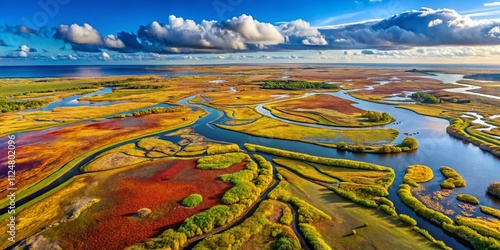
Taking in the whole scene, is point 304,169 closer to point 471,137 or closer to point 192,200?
point 192,200

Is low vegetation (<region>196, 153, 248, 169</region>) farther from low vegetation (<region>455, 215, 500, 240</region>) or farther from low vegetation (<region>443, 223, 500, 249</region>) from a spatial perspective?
low vegetation (<region>455, 215, 500, 240</region>)

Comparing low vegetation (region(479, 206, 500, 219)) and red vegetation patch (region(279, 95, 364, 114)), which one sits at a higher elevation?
red vegetation patch (region(279, 95, 364, 114))

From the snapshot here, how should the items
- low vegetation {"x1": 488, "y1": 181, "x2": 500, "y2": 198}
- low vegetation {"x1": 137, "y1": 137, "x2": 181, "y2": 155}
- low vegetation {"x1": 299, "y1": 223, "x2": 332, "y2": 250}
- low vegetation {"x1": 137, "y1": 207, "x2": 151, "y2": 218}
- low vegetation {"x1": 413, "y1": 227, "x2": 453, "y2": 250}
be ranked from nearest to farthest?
low vegetation {"x1": 413, "y1": 227, "x2": 453, "y2": 250}
low vegetation {"x1": 299, "y1": 223, "x2": 332, "y2": 250}
low vegetation {"x1": 137, "y1": 207, "x2": 151, "y2": 218}
low vegetation {"x1": 488, "y1": 181, "x2": 500, "y2": 198}
low vegetation {"x1": 137, "y1": 137, "x2": 181, "y2": 155}

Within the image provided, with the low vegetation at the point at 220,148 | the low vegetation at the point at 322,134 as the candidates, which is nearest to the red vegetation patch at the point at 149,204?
the low vegetation at the point at 220,148

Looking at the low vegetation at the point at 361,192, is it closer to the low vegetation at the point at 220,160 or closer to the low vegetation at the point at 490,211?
the low vegetation at the point at 490,211

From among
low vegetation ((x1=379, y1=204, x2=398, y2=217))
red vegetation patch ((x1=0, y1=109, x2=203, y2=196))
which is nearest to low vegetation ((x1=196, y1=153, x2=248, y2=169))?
red vegetation patch ((x1=0, y1=109, x2=203, y2=196))

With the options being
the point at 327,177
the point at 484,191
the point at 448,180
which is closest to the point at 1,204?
the point at 327,177

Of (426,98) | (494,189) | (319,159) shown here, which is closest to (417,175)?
(494,189)
